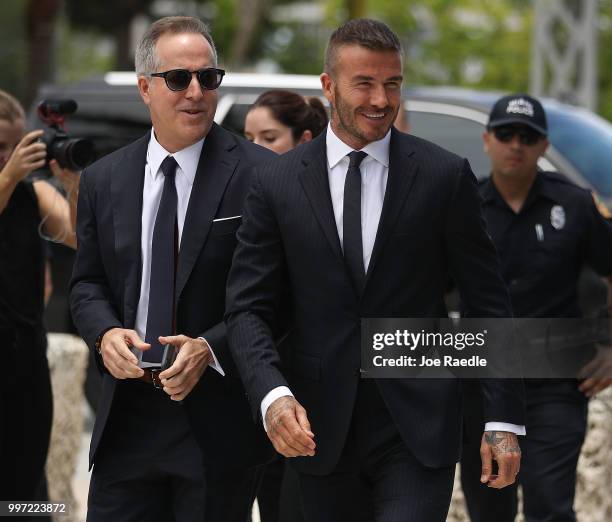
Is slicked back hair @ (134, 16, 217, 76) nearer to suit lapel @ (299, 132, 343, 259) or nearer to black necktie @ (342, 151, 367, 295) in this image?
suit lapel @ (299, 132, 343, 259)

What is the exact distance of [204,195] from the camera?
424 cm

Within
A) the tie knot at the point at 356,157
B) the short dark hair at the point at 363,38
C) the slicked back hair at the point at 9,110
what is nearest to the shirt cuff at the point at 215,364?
the tie knot at the point at 356,157

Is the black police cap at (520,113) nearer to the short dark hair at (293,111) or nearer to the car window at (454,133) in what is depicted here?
the short dark hair at (293,111)

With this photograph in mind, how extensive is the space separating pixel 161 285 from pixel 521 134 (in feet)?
7.11

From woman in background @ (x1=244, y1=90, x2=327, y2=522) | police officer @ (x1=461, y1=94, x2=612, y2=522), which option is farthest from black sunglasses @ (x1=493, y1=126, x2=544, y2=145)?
woman in background @ (x1=244, y1=90, x2=327, y2=522)

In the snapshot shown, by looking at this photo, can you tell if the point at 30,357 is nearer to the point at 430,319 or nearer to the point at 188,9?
the point at 430,319

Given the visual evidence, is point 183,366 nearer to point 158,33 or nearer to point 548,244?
point 158,33

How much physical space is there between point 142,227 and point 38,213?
1192mm

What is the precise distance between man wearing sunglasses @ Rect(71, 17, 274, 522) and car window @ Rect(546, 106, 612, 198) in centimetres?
456

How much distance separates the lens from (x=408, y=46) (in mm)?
37656

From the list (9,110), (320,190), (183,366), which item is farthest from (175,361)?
(9,110)

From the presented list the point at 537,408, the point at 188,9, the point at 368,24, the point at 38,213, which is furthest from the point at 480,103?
the point at 188,9

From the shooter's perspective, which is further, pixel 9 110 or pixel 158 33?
pixel 9 110

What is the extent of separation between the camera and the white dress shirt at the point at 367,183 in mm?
4043
